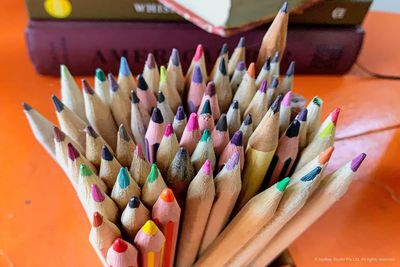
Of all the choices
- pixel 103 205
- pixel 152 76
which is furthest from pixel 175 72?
pixel 103 205

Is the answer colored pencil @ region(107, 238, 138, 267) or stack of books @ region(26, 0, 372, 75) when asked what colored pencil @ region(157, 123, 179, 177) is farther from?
stack of books @ region(26, 0, 372, 75)

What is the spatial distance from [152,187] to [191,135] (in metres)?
0.04

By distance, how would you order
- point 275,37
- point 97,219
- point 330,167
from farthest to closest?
point 330,167 < point 275,37 < point 97,219

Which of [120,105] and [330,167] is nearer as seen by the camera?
[120,105]

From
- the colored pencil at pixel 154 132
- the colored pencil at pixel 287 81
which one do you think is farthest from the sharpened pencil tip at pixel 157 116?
the colored pencil at pixel 287 81

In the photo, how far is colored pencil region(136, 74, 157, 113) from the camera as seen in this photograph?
1.00ft

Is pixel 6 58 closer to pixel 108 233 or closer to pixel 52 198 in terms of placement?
pixel 52 198

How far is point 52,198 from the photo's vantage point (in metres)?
0.41

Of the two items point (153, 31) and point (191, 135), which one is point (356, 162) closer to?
point (191, 135)

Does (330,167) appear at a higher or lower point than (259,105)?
lower

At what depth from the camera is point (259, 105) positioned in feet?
0.97

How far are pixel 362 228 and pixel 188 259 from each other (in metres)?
0.17

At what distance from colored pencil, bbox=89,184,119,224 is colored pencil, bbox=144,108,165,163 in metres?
0.05

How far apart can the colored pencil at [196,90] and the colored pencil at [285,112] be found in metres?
0.05
